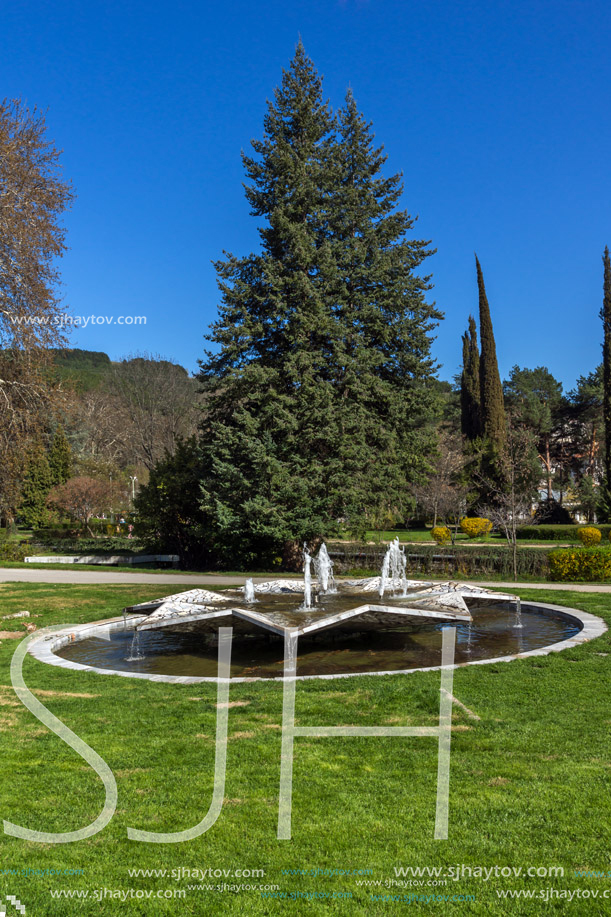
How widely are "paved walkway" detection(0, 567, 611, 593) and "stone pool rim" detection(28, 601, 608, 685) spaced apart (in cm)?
369

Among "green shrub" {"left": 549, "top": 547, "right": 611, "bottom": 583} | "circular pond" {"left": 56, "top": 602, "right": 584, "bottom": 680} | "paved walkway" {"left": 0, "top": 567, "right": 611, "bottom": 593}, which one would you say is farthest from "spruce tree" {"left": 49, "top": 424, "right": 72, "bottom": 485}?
"circular pond" {"left": 56, "top": 602, "right": 584, "bottom": 680}

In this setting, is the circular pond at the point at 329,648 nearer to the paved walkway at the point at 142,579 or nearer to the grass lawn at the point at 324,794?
the grass lawn at the point at 324,794

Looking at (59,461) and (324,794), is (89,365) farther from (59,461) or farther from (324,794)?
(324,794)

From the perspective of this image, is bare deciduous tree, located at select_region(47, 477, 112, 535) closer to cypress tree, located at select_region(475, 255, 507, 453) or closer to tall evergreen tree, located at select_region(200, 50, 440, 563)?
tall evergreen tree, located at select_region(200, 50, 440, 563)

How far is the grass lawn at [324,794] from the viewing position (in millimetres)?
A: 2906

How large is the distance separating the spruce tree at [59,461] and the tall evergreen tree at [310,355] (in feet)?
66.4

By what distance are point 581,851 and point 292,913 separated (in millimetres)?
1443

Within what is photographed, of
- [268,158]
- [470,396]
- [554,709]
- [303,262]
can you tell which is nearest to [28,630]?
[554,709]

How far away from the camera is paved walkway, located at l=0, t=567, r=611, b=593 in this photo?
585 inches

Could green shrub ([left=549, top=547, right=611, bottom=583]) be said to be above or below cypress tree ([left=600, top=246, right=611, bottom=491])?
below

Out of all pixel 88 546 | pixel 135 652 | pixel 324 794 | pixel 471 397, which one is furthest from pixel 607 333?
pixel 324 794

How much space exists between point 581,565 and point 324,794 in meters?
14.1

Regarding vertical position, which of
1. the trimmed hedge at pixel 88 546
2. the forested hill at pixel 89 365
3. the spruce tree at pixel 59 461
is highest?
the forested hill at pixel 89 365

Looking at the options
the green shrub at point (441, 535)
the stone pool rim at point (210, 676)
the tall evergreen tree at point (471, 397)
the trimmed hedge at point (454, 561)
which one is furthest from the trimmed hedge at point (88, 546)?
the tall evergreen tree at point (471, 397)
